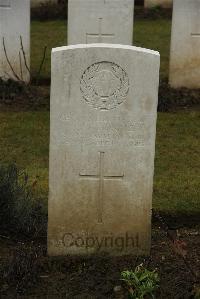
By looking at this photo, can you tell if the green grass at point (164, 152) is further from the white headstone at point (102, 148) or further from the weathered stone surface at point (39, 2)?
the weathered stone surface at point (39, 2)

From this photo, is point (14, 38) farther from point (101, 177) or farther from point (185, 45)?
point (101, 177)

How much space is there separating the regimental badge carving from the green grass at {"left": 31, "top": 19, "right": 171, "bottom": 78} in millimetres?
6589

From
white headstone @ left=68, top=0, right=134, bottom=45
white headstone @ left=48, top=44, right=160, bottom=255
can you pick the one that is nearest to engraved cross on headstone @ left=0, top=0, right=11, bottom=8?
white headstone @ left=68, top=0, right=134, bottom=45

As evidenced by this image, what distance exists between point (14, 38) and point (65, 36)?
4227mm

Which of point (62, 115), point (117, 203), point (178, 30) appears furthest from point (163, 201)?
point (178, 30)

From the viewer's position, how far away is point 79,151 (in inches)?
191

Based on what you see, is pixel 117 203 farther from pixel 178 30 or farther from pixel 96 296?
pixel 178 30

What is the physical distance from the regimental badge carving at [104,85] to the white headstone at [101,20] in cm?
453

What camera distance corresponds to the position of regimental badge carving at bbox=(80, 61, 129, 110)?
15.7 feet

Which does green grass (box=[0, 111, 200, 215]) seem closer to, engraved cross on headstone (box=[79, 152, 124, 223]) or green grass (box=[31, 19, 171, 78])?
engraved cross on headstone (box=[79, 152, 124, 223])

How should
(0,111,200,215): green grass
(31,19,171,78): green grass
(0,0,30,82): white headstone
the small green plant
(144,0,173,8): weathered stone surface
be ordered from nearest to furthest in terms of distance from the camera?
the small green plant → (0,111,200,215): green grass → (0,0,30,82): white headstone → (31,19,171,78): green grass → (144,0,173,8): weathered stone surface

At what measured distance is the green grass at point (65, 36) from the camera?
1230cm

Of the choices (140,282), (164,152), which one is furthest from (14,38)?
(140,282)

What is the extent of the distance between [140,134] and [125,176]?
296mm
